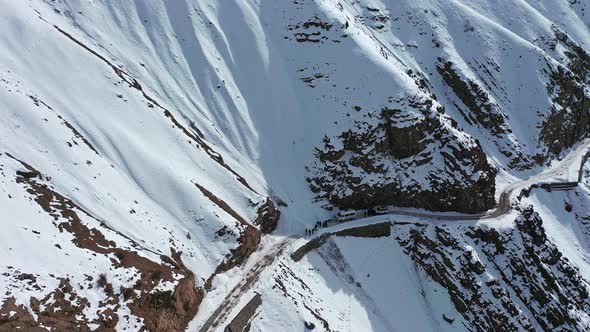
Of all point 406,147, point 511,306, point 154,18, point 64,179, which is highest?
point 154,18

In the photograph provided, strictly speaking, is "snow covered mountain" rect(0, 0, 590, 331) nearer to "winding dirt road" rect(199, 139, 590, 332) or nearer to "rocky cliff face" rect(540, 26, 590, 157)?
"winding dirt road" rect(199, 139, 590, 332)

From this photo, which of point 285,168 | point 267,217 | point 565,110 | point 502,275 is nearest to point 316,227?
point 267,217

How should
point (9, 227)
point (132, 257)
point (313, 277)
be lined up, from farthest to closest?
point (313, 277)
point (132, 257)
point (9, 227)

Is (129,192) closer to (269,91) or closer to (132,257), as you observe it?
(132,257)

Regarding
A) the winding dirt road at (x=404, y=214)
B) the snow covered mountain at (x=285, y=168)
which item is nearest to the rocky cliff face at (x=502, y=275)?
the snow covered mountain at (x=285, y=168)

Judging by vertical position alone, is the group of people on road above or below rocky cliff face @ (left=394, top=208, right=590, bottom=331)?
above

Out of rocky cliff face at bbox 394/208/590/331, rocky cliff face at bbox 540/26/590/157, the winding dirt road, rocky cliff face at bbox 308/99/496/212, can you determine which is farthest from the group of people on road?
rocky cliff face at bbox 540/26/590/157

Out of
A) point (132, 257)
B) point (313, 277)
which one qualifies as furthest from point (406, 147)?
point (132, 257)
